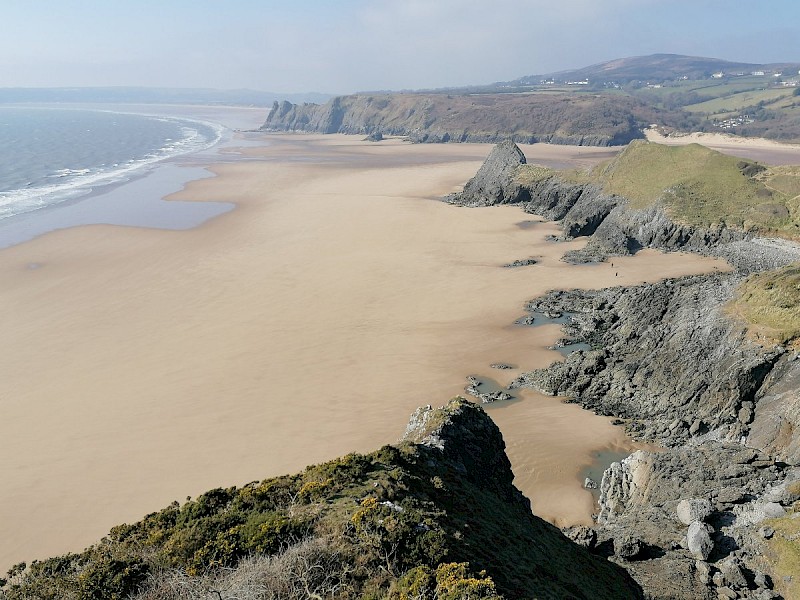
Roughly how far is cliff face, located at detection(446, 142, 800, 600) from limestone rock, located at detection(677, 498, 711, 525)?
0.10ft

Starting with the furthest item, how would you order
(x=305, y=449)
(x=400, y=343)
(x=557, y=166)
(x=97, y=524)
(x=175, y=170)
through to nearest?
(x=557, y=166) → (x=175, y=170) → (x=400, y=343) → (x=305, y=449) → (x=97, y=524)

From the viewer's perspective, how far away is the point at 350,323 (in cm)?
3528

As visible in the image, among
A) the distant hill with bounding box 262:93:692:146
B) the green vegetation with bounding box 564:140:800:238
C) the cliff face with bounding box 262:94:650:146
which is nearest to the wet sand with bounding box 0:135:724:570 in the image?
the green vegetation with bounding box 564:140:800:238

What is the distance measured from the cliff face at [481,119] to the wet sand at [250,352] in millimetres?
99281

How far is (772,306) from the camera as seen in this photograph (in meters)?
24.8

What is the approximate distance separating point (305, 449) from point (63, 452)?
1024cm

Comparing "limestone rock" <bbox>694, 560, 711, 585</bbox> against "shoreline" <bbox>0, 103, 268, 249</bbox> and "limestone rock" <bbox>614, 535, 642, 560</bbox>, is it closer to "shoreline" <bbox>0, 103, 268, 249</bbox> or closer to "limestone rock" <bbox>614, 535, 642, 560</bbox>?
"limestone rock" <bbox>614, 535, 642, 560</bbox>

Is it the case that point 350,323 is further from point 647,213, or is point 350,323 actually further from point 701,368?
point 647,213

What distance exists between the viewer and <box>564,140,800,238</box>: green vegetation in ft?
153

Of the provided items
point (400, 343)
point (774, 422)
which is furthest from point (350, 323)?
point (774, 422)

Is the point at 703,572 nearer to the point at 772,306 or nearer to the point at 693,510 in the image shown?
the point at 693,510

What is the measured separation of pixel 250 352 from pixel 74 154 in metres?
100

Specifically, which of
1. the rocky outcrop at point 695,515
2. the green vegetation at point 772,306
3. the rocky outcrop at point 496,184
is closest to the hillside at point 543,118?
the rocky outcrop at point 496,184

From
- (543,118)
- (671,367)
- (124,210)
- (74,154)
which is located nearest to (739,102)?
(543,118)
